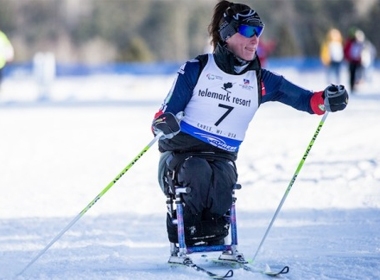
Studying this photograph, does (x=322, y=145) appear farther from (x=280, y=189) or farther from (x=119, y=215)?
(x=119, y=215)

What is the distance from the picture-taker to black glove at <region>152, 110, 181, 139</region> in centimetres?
514

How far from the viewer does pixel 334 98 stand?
549cm

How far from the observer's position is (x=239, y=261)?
538 centimetres

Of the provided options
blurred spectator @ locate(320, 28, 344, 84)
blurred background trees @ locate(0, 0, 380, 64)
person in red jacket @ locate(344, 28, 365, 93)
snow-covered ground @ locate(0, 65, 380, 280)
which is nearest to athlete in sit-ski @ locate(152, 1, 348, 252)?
snow-covered ground @ locate(0, 65, 380, 280)

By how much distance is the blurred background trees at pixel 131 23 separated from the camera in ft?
194

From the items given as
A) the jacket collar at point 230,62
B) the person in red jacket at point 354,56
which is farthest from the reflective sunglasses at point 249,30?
the person in red jacket at point 354,56

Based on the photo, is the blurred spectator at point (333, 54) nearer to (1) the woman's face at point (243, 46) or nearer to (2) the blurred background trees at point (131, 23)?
(1) the woman's face at point (243, 46)

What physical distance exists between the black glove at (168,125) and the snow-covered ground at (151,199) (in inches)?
31.4

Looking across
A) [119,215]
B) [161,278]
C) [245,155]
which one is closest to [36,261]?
[161,278]

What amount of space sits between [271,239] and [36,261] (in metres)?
1.76

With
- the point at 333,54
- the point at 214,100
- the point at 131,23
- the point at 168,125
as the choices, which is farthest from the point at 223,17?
the point at 131,23

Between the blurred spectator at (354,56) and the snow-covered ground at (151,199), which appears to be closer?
the snow-covered ground at (151,199)

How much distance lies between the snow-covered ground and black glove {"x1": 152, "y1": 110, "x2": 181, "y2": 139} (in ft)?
2.62

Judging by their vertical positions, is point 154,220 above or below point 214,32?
below
